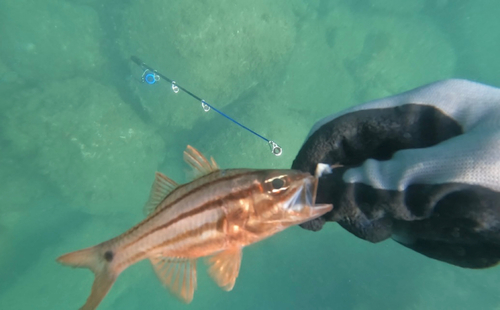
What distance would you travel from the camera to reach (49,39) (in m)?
9.84

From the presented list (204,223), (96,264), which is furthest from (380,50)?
(96,264)

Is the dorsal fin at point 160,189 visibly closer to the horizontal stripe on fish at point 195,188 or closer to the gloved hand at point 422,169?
the horizontal stripe on fish at point 195,188

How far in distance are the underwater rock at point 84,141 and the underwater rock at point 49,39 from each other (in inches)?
23.7

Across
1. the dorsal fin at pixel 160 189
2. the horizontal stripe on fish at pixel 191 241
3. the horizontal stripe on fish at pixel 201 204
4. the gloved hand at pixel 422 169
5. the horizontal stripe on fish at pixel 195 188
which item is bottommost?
the gloved hand at pixel 422 169

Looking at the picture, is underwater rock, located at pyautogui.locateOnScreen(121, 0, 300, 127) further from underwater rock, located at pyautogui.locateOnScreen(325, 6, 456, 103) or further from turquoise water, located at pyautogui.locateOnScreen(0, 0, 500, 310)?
underwater rock, located at pyautogui.locateOnScreen(325, 6, 456, 103)

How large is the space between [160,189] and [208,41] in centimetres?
1028

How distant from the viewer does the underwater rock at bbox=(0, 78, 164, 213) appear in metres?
9.92

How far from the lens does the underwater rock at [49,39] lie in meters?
9.41

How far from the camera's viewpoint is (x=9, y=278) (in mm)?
11891

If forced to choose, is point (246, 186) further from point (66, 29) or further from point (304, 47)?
point (304, 47)

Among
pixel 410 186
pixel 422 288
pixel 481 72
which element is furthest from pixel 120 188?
pixel 481 72

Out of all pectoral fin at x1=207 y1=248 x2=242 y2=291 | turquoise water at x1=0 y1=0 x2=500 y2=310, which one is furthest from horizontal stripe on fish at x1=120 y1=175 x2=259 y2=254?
turquoise water at x1=0 y1=0 x2=500 y2=310

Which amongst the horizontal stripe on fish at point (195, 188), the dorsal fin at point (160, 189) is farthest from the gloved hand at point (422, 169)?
the dorsal fin at point (160, 189)

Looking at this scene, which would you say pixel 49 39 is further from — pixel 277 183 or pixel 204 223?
pixel 277 183
